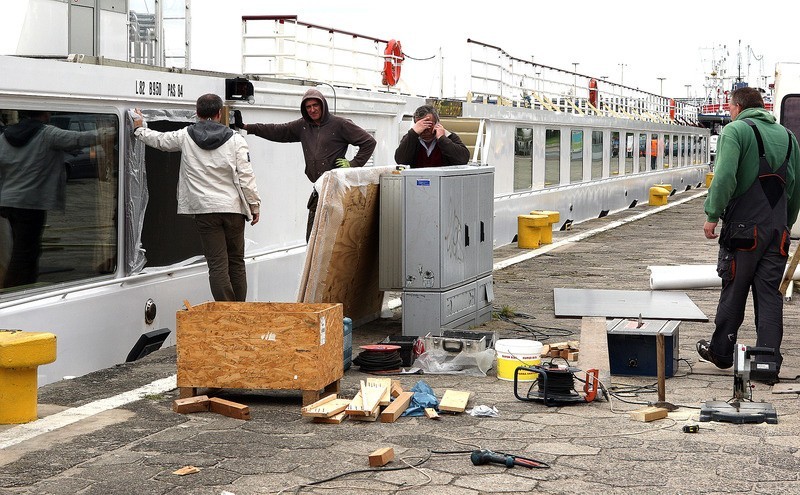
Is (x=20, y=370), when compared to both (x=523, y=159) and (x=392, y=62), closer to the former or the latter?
(x=392, y=62)

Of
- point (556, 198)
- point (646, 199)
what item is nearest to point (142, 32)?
point (556, 198)

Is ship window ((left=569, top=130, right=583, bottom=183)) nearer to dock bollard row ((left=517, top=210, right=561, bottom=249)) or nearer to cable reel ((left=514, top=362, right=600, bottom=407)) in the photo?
dock bollard row ((left=517, top=210, right=561, bottom=249))

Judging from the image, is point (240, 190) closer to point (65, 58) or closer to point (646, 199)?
point (65, 58)

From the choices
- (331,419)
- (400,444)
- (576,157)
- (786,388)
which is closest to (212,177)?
(331,419)

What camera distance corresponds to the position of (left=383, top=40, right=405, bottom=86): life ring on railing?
18359mm

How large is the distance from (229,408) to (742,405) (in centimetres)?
312

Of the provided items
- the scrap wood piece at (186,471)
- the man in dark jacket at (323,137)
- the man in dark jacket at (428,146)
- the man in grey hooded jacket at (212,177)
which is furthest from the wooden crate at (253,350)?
the man in dark jacket at (428,146)

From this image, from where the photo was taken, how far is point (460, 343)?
895 centimetres

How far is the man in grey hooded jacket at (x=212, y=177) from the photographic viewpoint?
9.52 metres

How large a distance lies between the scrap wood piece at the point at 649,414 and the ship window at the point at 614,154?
2599 centimetres

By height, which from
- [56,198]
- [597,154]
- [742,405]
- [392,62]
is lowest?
[742,405]

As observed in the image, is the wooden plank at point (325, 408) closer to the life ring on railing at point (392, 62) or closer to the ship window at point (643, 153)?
the life ring on railing at point (392, 62)

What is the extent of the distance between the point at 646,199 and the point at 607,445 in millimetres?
32503

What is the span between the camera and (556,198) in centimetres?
2592
